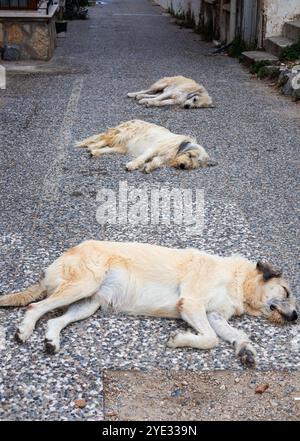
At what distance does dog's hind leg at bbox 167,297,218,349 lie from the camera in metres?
4.39

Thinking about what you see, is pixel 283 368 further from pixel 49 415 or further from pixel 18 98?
pixel 18 98

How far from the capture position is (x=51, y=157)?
28.8 ft

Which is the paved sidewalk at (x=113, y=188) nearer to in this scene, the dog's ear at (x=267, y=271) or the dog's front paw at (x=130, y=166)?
the dog's front paw at (x=130, y=166)

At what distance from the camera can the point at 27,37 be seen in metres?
15.8

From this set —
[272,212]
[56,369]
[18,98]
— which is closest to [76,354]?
[56,369]

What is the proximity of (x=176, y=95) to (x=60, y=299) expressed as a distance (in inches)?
326

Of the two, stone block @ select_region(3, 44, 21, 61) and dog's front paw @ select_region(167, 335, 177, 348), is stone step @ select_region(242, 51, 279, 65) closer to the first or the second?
stone block @ select_region(3, 44, 21, 61)

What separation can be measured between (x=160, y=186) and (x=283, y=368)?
3752 mm

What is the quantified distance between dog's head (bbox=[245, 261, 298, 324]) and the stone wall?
12.1m

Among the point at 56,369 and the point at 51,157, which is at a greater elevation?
the point at 56,369

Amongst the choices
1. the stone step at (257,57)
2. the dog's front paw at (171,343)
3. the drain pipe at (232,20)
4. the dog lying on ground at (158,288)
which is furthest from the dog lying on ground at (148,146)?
the drain pipe at (232,20)

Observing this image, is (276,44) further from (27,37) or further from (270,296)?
(270,296)

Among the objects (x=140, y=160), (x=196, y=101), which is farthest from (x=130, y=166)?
(x=196, y=101)

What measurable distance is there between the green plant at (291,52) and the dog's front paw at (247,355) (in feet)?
36.5
